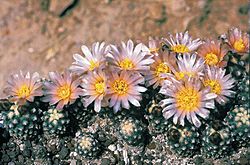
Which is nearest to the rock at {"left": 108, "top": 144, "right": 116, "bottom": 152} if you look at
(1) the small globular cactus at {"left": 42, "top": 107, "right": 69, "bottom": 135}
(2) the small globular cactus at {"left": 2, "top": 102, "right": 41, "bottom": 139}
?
(1) the small globular cactus at {"left": 42, "top": 107, "right": 69, "bottom": 135}

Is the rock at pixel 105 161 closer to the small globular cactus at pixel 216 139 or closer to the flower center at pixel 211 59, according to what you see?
the small globular cactus at pixel 216 139

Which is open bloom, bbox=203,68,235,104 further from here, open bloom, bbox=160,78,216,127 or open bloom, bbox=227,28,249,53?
open bloom, bbox=227,28,249,53

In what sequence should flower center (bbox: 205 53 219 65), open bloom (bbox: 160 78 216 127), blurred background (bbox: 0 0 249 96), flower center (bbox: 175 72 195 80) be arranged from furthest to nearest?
blurred background (bbox: 0 0 249 96) → flower center (bbox: 205 53 219 65) → flower center (bbox: 175 72 195 80) → open bloom (bbox: 160 78 216 127)

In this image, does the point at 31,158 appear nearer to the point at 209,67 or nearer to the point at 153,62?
the point at 153,62

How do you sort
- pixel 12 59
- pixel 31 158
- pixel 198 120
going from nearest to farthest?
pixel 198 120 → pixel 31 158 → pixel 12 59

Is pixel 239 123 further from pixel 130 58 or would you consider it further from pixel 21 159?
pixel 21 159

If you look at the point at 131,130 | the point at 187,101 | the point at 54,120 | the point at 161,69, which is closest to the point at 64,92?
the point at 54,120

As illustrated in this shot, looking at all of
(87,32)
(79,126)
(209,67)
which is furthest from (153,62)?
(87,32)
